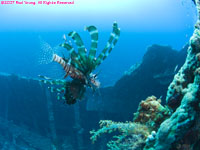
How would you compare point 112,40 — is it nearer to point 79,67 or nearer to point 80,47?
point 80,47

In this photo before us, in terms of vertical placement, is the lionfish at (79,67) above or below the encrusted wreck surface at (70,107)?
below

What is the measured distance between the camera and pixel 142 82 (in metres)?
8.76

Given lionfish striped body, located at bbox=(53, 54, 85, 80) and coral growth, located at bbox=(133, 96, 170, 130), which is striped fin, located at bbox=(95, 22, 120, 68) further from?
coral growth, located at bbox=(133, 96, 170, 130)

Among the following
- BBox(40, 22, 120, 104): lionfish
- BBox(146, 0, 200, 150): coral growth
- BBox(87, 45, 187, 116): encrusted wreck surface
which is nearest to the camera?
BBox(146, 0, 200, 150): coral growth

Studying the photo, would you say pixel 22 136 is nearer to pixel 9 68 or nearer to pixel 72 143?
pixel 72 143

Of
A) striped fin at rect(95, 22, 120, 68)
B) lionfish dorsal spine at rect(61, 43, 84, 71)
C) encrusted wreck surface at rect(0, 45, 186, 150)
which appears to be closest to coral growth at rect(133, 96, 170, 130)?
striped fin at rect(95, 22, 120, 68)

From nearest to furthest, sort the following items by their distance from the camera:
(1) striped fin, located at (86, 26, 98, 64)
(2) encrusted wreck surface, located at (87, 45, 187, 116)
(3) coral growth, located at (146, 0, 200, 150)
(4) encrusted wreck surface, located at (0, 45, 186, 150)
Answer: (3) coral growth, located at (146, 0, 200, 150), (1) striped fin, located at (86, 26, 98, 64), (2) encrusted wreck surface, located at (87, 45, 187, 116), (4) encrusted wreck surface, located at (0, 45, 186, 150)

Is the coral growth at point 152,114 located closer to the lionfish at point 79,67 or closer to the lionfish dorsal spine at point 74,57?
the lionfish at point 79,67

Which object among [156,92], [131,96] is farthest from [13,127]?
[156,92]

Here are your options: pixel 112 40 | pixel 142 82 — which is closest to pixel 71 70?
pixel 112 40

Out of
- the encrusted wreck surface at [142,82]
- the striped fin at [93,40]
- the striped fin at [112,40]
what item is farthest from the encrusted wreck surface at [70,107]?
the striped fin at [93,40]

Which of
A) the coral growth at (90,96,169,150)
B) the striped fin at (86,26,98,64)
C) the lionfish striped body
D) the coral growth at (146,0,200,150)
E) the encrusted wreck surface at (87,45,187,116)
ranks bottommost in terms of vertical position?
the coral growth at (146,0,200,150)

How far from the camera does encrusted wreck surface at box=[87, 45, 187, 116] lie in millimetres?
8633

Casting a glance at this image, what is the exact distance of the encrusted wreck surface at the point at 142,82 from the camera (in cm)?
863
